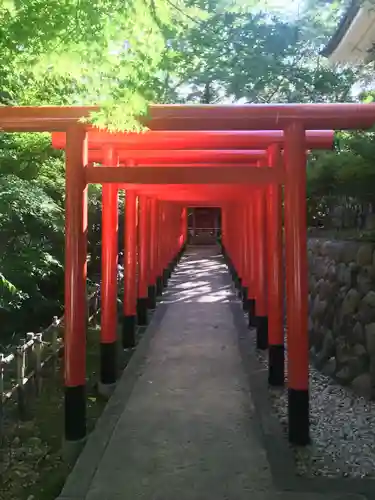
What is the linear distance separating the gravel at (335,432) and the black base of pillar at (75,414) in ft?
6.15

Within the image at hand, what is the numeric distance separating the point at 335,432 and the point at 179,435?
1428 millimetres

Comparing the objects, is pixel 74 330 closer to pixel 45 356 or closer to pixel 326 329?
pixel 45 356

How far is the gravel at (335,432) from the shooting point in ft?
13.7

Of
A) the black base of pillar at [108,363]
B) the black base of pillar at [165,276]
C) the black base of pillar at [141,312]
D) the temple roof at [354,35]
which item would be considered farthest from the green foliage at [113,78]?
the black base of pillar at [165,276]

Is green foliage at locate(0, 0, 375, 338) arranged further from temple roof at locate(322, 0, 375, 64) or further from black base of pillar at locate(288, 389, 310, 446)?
black base of pillar at locate(288, 389, 310, 446)

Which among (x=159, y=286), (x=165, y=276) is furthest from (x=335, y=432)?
(x=165, y=276)

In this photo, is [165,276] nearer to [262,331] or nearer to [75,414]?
[262,331]

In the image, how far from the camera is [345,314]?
6301 millimetres

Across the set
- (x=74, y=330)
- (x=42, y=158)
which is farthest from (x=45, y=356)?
(x=42, y=158)

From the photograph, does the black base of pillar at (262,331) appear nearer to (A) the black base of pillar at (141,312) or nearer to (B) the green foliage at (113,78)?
(B) the green foliage at (113,78)

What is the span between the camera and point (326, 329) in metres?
6.98

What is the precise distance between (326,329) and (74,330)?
3673mm

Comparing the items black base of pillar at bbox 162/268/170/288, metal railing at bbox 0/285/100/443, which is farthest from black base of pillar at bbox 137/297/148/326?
black base of pillar at bbox 162/268/170/288

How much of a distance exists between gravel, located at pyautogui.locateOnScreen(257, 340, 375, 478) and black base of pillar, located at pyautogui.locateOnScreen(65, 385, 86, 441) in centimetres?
187
